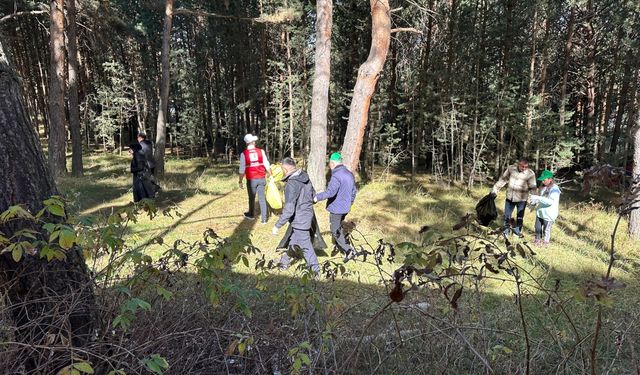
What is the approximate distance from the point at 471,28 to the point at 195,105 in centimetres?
1768

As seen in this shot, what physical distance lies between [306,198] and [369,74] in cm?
561

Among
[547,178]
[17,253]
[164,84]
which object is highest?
[164,84]

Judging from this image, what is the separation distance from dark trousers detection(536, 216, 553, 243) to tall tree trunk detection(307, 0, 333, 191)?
4807 millimetres

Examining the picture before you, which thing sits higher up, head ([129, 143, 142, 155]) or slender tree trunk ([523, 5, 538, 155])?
slender tree trunk ([523, 5, 538, 155])

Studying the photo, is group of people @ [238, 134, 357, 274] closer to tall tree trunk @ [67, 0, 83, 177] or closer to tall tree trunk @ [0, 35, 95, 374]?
tall tree trunk @ [0, 35, 95, 374]

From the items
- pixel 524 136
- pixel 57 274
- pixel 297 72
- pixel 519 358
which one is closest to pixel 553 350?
pixel 519 358

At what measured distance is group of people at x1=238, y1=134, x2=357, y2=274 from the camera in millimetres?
5252

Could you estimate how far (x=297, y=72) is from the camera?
61.6 feet

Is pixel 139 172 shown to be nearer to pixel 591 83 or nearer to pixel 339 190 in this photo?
pixel 339 190

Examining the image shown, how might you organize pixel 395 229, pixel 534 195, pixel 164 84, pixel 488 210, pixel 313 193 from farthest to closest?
pixel 164 84 → pixel 395 229 → pixel 534 195 → pixel 488 210 → pixel 313 193

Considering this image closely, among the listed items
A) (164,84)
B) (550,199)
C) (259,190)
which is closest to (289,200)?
(259,190)

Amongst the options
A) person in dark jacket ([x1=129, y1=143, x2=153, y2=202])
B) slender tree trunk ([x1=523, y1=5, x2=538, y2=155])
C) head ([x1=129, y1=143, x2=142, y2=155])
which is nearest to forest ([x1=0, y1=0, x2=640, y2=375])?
slender tree trunk ([x1=523, y1=5, x2=538, y2=155])

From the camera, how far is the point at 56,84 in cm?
1330

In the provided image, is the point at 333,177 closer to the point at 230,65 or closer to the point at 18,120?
the point at 18,120
